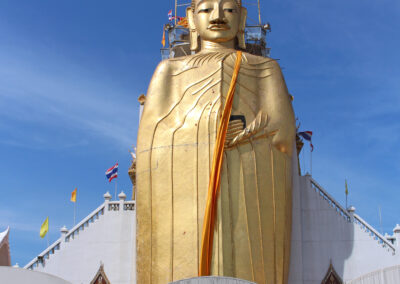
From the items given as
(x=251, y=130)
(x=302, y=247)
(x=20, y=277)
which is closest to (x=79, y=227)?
(x=251, y=130)

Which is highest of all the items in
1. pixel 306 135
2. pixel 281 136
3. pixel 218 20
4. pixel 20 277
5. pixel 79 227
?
pixel 218 20

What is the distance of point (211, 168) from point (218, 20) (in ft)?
11.4

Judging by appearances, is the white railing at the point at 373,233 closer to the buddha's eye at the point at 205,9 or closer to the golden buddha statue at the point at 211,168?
the golden buddha statue at the point at 211,168

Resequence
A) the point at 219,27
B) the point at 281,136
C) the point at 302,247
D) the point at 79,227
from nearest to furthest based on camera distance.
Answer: the point at 281,136 < the point at 302,247 < the point at 219,27 < the point at 79,227

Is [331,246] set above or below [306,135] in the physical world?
below

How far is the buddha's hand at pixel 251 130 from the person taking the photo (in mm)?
11875

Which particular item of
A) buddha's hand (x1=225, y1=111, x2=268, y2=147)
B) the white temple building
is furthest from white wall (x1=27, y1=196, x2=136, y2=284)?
buddha's hand (x1=225, y1=111, x2=268, y2=147)

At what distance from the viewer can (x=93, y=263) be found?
13297 mm

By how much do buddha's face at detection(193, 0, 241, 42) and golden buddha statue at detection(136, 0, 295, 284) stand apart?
0.21 ft

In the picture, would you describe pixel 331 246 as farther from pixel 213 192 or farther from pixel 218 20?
pixel 218 20

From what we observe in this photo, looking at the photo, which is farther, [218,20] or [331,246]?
[218,20]

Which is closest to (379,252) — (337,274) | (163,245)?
(337,274)

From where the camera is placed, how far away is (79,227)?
1367 cm

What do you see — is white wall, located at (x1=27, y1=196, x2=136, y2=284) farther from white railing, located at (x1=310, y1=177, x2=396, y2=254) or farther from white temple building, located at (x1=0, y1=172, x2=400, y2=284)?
white railing, located at (x1=310, y1=177, x2=396, y2=254)
